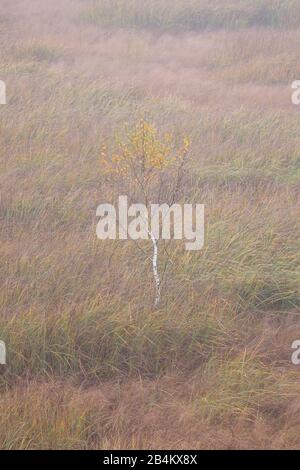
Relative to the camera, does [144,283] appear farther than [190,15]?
No

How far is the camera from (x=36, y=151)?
19.5 ft

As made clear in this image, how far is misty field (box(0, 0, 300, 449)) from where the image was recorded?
3.08m

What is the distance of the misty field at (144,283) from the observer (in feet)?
10.1

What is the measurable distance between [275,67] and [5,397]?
302 inches

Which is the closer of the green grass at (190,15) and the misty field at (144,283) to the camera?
the misty field at (144,283)

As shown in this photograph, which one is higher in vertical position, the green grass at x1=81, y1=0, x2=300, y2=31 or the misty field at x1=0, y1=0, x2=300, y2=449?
the green grass at x1=81, y1=0, x2=300, y2=31

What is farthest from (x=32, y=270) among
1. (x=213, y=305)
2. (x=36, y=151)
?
(x=36, y=151)

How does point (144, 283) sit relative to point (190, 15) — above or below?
below

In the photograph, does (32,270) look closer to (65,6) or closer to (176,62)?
(176,62)

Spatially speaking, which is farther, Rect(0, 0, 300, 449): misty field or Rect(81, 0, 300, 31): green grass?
Rect(81, 0, 300, 31): green grass

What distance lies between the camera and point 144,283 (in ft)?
13.2
